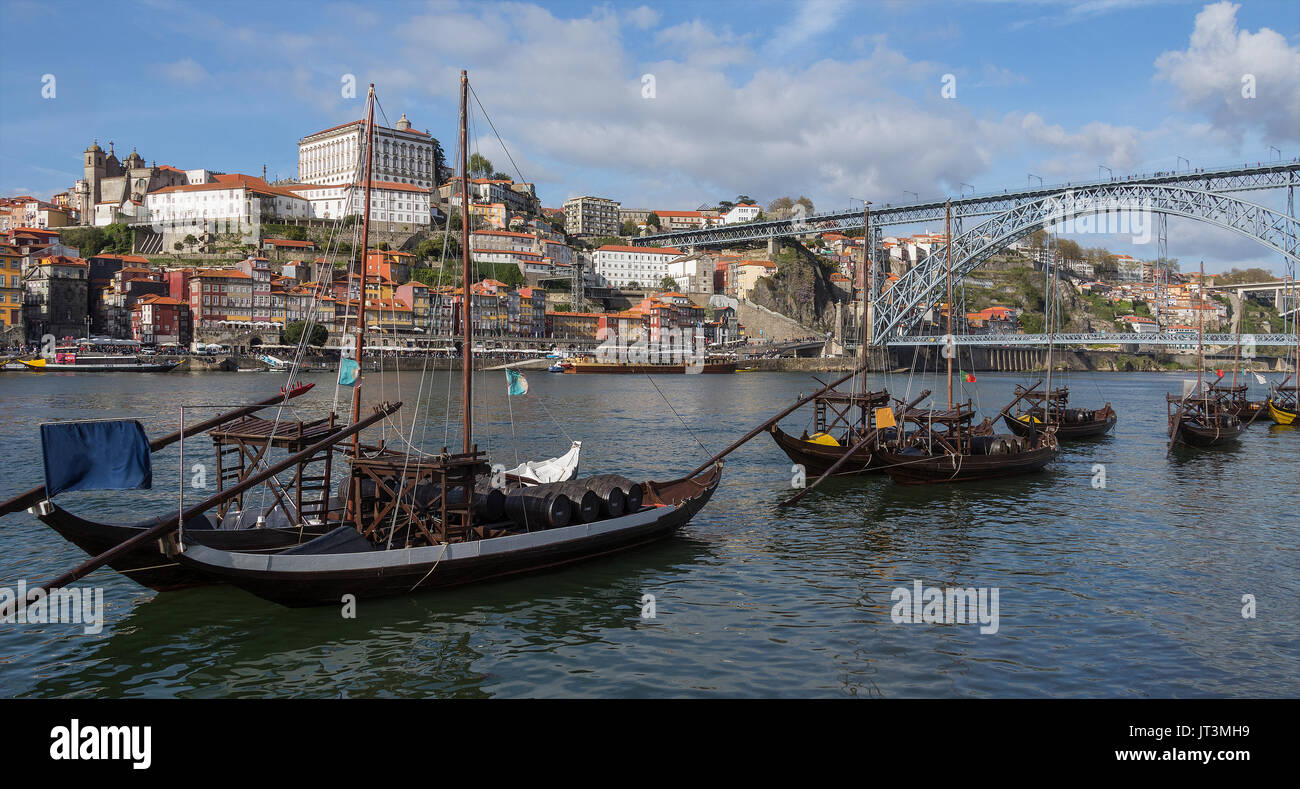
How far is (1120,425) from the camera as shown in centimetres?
3947

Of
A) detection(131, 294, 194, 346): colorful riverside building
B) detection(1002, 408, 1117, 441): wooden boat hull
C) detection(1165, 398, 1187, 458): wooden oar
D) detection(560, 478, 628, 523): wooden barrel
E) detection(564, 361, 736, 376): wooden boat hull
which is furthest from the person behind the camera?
detection(564, 361, 736, 376): wooden boat hull

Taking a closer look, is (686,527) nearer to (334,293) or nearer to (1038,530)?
(1038,530)

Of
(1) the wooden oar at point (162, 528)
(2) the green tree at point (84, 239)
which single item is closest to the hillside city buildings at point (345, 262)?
(2) the green tree at point (84, 239)

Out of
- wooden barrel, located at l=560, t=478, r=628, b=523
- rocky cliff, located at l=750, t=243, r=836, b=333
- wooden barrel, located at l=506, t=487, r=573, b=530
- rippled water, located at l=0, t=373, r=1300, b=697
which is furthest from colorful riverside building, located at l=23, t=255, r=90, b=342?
wooden barrel, located at l=560, t=478, r=628, b=523

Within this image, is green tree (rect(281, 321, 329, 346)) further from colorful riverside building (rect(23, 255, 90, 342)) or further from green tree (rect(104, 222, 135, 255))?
green tree (rect(104, 222, 135, 255))

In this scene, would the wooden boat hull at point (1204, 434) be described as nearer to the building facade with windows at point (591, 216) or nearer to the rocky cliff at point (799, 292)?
the rocky cliff at point (799, 292)

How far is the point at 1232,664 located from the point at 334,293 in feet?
291

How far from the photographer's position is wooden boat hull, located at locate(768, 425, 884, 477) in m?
20.5

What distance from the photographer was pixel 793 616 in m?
10.5

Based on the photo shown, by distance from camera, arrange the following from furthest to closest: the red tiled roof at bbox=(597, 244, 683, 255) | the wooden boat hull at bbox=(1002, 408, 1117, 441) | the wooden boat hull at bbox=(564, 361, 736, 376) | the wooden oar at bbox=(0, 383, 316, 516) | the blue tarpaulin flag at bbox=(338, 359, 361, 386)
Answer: the red tiled roof at bbox=(597, 244, 683, 255) → the wooden boat hull at bbox=(564, 361, 736, 376) → the wooden boat hull at bbox=(1002, 408, 1117, 441) → the blue tarpaulin flag at bbox=(338, 359, 361, 386) → the wooden oar at bbox=(0, 383, 316, 516)

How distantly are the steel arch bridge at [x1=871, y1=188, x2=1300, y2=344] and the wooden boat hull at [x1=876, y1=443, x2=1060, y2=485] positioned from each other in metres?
36.3

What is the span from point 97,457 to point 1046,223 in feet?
237

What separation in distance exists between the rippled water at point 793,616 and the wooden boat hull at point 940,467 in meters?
0.40
